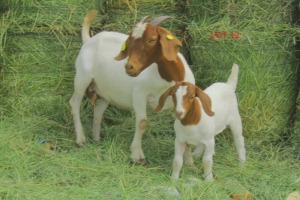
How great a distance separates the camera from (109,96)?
5305mm

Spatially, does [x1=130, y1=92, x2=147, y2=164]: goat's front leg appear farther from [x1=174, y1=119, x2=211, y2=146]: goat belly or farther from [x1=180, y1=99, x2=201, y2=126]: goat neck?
[x1=180, y1=99, x2=201, y2=126]: goat neck

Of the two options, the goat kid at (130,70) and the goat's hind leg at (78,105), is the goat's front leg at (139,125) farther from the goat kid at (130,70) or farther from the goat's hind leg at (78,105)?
the goat's hind leg at (78,105)

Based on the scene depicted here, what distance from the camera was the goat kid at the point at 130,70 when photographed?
4.41 m

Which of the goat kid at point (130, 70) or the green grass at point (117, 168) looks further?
the green grass at point (117, 168)

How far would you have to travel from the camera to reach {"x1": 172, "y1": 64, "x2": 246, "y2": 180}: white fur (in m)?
4.51

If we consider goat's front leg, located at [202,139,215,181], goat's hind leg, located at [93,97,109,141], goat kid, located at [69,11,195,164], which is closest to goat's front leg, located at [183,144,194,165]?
goat's front leg, located at [202,139,215,181]

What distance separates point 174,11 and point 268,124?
1.36 m

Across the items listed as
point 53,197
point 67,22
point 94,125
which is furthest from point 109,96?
point 53,197

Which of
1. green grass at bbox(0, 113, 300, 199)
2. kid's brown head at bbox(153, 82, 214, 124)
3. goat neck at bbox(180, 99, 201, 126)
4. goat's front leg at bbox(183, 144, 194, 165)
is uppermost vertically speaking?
kid's brown head at bbox(153, 82, 214, 124)

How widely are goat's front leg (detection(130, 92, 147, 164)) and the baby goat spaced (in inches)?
15.7

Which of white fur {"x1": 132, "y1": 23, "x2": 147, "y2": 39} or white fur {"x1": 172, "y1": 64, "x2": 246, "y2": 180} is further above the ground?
Result: white fur {"x1": 132, "y1": 23, "x2": 147, "y2": 39}

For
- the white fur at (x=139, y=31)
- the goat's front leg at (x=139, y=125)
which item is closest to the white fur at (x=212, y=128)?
the goat's front leg at (x=139, y=125)

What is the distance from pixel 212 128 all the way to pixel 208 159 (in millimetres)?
244

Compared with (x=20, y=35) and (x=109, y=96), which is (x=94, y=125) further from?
(x=20, y=35)
